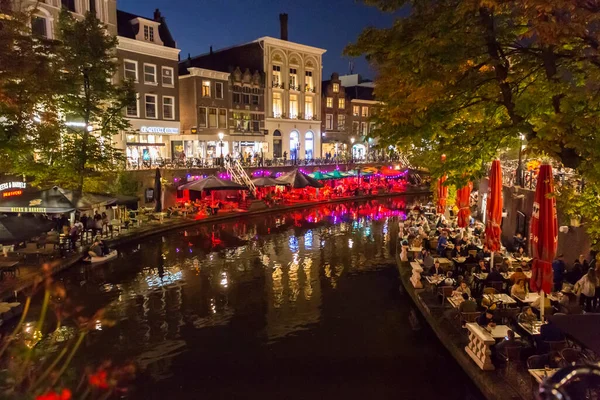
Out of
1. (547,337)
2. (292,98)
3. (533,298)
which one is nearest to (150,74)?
(292,98)

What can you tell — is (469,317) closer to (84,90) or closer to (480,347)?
(480,347)

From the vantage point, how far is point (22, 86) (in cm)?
1641

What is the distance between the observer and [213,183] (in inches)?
1293

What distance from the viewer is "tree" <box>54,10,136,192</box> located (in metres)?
23.4

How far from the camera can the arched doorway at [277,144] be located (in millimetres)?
60406

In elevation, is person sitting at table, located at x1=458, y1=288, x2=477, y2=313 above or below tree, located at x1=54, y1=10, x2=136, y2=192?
below

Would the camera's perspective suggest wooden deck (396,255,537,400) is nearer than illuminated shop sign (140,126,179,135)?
Yes

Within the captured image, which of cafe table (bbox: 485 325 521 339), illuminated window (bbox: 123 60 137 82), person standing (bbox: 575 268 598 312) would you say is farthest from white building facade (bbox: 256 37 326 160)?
cafe table (bbox: 485 325 521 339)

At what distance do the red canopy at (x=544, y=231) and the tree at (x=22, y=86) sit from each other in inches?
608

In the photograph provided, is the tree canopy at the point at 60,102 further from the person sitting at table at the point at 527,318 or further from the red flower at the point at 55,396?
the person sitting at table at the point at 527,318

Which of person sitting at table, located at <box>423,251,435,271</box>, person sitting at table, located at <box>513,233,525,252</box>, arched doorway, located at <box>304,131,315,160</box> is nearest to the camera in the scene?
person sitting at table, located at <box>423,251,435,271</box>

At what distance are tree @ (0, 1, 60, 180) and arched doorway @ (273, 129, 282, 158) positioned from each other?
132ft

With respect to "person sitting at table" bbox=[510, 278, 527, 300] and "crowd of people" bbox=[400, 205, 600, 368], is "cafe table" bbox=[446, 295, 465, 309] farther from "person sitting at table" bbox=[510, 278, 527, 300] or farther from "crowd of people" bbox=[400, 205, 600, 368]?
"person sitting at table" bbox=[510, 278, 527, 300]

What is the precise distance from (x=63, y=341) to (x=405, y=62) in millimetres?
10577
